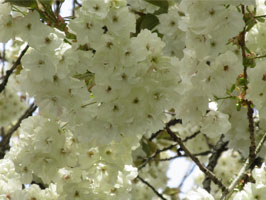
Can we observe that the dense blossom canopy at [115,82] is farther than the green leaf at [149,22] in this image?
No

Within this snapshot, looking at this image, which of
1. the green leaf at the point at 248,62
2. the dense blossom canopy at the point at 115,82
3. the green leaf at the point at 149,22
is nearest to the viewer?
the dense blossom canopy at the point at 115,82

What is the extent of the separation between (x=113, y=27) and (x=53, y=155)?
937 mm

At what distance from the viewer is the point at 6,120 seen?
6133mm

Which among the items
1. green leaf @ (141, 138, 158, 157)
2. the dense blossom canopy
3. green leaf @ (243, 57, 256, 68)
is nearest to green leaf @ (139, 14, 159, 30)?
the dense blossom canopy

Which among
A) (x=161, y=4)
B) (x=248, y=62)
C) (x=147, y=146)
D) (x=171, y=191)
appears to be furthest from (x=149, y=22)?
(x=171, y=191)

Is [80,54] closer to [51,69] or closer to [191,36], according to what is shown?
[51,69]

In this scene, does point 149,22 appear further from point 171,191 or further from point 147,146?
point 171,191

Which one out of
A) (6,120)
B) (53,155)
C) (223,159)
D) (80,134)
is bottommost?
(223,159)

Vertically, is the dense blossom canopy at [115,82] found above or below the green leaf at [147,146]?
above

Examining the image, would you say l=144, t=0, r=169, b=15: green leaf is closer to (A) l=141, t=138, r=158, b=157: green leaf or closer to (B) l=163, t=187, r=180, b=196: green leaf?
(A) l=141, t=138, r=158, b=157: green leaf

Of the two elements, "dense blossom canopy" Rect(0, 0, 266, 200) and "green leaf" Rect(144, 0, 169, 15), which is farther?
"green leaf" Rect(144, 0, 169, 15)

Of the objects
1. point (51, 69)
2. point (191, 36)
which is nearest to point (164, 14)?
point (191, 36)

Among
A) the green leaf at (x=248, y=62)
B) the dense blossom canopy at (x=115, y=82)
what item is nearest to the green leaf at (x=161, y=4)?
the dense blossom canopy at (x=115, y=82)

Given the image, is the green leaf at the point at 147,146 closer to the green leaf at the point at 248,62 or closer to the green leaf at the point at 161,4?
the green leaf at the point at 161,4
